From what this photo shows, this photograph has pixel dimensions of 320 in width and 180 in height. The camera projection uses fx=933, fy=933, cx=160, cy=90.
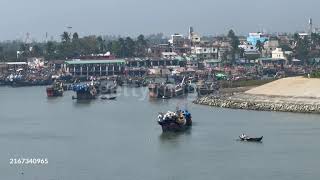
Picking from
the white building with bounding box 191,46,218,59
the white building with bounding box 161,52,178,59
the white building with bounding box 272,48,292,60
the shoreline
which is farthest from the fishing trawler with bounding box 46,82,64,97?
the white building with bounding box 272,48,292,60

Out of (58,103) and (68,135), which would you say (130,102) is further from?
(68,135)

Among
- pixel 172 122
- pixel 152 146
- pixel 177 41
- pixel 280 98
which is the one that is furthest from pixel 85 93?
pixel 177 41

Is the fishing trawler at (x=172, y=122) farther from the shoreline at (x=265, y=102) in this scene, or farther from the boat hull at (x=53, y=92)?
the boat hull at (x=53, y=92)

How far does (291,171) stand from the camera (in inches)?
516

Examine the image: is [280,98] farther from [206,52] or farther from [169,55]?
[206,52]

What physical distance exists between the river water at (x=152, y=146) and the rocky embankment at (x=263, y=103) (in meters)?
0.65

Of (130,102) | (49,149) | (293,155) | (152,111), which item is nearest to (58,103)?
(130,102)

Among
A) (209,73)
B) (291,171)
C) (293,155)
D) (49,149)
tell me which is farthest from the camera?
(209,73)

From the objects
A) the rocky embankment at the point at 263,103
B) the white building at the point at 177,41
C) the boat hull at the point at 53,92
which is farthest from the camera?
the white building at the point at 177,41

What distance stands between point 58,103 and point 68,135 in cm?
1028

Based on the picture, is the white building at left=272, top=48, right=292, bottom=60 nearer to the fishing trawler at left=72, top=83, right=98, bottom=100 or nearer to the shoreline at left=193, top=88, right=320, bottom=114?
the fishing trawler at left=72, top=83, right=98, bottom=100

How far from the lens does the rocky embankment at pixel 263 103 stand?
22500mm

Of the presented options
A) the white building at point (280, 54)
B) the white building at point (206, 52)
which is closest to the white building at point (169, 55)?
the white building at point (206, 52)

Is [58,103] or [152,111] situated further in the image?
[58,103]
